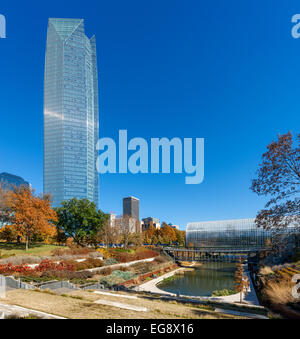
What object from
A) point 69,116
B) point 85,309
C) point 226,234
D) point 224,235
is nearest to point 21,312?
point 85,309

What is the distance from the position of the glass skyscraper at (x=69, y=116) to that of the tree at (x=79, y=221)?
107419 millimetres

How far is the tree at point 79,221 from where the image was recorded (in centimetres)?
5253

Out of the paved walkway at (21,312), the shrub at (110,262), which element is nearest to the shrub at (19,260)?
the shrub at (110,262)

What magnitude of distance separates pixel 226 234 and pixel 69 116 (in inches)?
5492

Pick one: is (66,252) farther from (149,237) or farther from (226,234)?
(226,234)

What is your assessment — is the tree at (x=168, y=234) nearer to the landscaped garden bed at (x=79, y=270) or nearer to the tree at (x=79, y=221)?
the landscaped garden bed at (x=79, y=270)

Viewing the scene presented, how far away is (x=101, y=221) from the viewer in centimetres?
5494

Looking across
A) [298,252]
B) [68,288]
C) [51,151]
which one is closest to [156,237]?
[298,252]

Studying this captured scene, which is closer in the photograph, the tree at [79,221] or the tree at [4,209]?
the tree at [4,209]

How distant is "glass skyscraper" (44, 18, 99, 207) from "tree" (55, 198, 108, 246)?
107419 millimetres

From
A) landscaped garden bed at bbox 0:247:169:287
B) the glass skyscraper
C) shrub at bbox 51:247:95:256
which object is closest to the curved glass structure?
landscaped garden bed at bbox 0:247:169:287

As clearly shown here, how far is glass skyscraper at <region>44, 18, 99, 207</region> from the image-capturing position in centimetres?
15988

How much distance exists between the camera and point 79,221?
5297 cm
